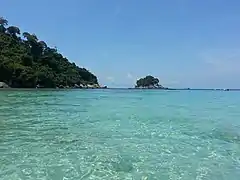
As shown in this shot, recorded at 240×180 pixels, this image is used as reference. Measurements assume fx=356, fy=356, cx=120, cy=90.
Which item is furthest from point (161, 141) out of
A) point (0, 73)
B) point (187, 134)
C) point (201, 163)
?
point (0, 73)

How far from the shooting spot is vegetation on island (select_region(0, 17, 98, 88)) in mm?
106625

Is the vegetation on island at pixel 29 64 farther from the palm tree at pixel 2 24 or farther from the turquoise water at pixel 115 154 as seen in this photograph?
the turquoise water at pixel 115 154

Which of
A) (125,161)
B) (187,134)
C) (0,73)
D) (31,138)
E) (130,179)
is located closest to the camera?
(130,179)

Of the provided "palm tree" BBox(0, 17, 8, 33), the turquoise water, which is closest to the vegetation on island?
"palm tree" BBox(0, 17, 8, 33)

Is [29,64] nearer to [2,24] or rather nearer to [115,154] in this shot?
[2,24]

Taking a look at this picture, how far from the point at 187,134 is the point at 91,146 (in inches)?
258

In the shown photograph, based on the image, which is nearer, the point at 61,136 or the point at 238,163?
the point at 238,163

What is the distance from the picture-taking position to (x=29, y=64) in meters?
120

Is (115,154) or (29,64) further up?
(29,64)

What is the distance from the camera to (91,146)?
48.1 ft

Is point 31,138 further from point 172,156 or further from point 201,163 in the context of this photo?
point 201,163

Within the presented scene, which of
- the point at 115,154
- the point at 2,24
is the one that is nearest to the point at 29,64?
the point at 2,24

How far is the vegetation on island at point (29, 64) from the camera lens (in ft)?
350

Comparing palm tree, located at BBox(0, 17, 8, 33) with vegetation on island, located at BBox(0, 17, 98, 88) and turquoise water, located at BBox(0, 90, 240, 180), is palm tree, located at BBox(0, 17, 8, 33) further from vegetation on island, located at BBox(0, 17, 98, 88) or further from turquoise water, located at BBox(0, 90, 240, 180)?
turquoise water, located at BBox(0, 90, 240, 180)
